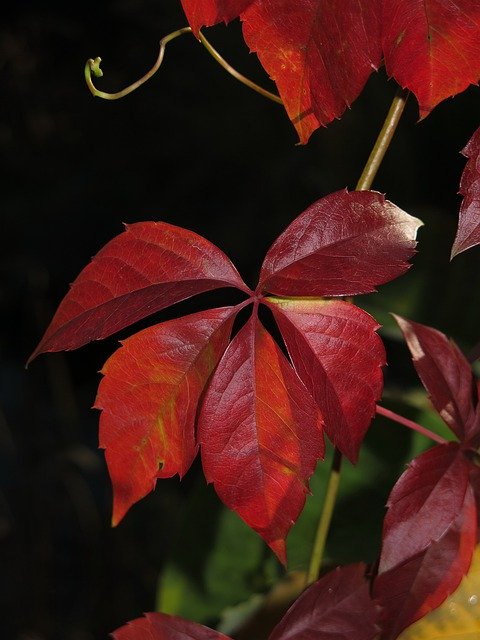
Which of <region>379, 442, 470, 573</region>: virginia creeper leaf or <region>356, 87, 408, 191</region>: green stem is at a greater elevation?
<region>356, 87, 408, 191</region>: green stem

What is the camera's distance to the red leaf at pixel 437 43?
0.35 metres

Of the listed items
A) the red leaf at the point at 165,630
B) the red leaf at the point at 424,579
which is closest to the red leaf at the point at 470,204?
the red leaf at the point at 424,579

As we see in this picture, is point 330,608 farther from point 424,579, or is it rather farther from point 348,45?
point 348,45

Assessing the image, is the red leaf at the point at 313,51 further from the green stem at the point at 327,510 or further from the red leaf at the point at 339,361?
the green stem at the point at 327,510

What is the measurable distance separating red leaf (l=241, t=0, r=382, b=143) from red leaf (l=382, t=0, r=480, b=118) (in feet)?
0.05

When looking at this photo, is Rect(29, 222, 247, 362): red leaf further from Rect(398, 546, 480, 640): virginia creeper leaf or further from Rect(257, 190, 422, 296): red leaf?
Rect(398, 546, 480, 640): virginia creeper leaf

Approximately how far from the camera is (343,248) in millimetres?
369

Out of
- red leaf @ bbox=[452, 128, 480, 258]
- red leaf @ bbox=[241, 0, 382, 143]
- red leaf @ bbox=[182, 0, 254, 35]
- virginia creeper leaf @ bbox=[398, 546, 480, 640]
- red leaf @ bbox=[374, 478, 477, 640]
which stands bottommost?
virginia creeper leaf @ bbox=[398, 546, 480, 640]

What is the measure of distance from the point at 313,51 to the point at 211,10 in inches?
2.0

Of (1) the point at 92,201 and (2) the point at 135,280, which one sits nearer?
(2) the point at 135,280

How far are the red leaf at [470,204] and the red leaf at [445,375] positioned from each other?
0.05 m

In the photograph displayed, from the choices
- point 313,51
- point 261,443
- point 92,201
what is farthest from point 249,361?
point 92,201

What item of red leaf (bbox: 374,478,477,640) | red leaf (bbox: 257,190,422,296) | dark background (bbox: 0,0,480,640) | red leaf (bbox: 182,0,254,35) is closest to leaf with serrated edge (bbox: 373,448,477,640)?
red leaf (bbox: 374,478,477,640)

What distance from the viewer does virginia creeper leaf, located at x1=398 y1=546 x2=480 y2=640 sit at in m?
0.45
